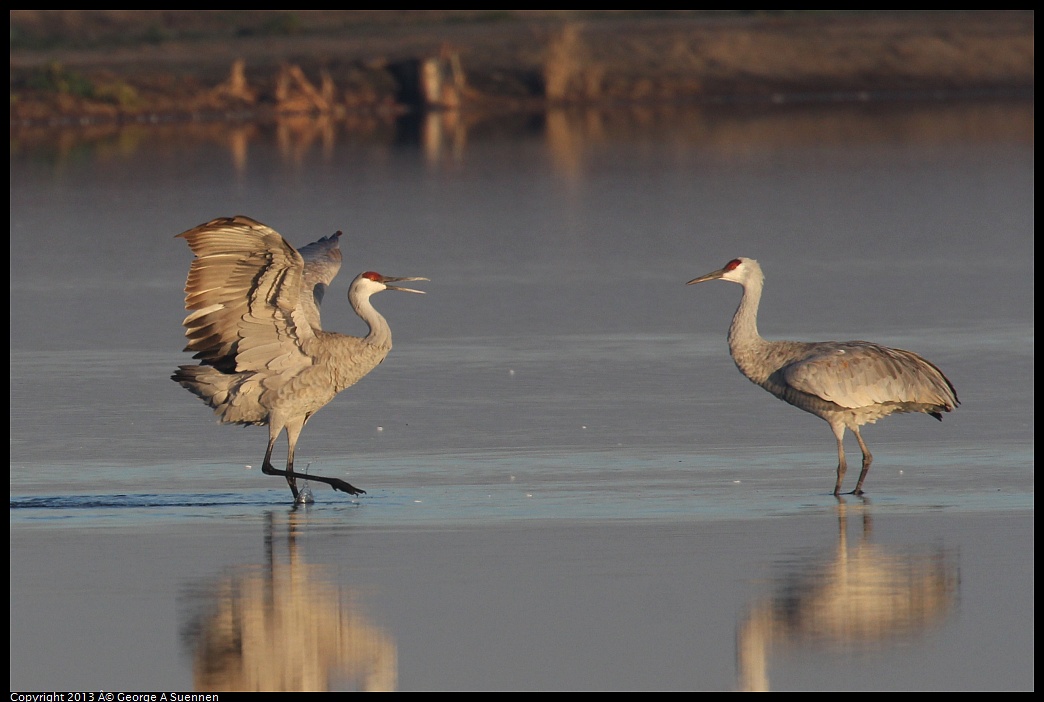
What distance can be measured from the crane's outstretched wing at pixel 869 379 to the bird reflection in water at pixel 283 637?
2.98 m

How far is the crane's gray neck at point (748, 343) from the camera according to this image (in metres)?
10.6

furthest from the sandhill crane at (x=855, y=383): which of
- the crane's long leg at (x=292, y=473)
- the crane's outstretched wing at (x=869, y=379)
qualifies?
the crane's long leg at (x=292, y=473)

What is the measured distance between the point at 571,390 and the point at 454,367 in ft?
3.45

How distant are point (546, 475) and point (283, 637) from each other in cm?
282

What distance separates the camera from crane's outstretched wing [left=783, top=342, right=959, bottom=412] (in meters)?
10.2

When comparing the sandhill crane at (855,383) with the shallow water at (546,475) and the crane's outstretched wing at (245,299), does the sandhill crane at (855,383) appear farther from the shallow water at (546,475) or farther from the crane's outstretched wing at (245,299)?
the crane's outstretched wing at (245,299)

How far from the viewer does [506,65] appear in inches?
1610

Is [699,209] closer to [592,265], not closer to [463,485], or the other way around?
[592,265]

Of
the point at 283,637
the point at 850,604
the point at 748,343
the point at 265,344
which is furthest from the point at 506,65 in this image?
the point at 283,637

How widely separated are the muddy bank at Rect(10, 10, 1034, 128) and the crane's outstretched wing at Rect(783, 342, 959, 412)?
2725 centimetres

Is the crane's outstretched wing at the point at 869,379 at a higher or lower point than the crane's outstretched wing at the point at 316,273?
lower

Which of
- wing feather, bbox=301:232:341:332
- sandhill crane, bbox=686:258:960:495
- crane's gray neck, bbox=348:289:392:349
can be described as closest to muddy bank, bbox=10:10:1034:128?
wing feather, bbox=301:232:341:332

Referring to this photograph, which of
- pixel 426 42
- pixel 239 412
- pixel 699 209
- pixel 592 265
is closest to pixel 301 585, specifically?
pixel 239 412

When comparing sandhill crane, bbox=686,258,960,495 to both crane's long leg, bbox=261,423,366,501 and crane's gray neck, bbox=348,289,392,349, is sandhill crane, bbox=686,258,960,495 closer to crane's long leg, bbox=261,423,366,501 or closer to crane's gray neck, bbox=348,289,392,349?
crane's gray neck, bbox=348,289,392,349
